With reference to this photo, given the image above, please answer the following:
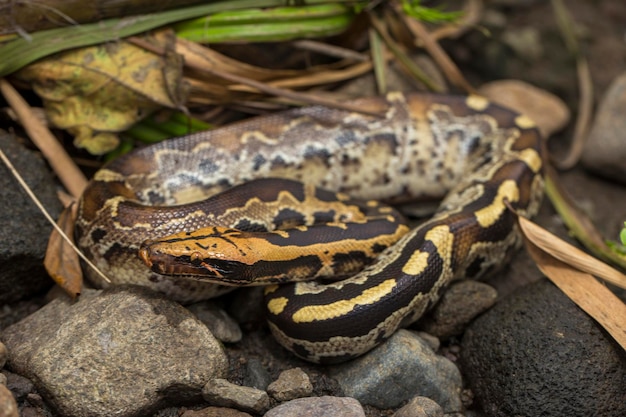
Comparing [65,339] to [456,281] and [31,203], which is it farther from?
[456,281]

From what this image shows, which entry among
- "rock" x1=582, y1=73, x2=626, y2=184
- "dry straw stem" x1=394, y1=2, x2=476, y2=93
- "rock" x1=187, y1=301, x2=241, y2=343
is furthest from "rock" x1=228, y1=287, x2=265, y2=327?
"rock" x1=582, y1=73, x2=626, y2=184

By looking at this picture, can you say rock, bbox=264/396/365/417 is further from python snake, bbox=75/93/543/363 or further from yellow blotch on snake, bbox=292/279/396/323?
yellow blotch on snake, bbox=292/279/396/323

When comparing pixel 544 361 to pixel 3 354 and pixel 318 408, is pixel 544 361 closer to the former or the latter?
pixel 318 408

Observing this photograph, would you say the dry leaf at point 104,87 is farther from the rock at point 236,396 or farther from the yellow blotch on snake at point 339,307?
the rock at point 236,396

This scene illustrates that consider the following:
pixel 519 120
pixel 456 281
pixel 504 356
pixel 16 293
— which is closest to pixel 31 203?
pixel 16 293

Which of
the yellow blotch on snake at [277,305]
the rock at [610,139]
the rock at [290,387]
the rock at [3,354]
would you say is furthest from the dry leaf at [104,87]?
the rock at [610,139]

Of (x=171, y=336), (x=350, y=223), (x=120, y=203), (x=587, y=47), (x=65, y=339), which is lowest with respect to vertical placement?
(x=587, y=47)
